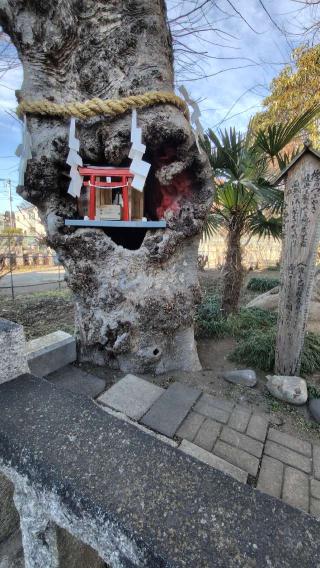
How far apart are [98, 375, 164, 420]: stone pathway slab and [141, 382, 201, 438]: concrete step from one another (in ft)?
0.18

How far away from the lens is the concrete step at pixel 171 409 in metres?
1.69

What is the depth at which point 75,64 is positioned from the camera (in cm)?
221

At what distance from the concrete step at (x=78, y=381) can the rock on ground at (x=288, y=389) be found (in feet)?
5.00

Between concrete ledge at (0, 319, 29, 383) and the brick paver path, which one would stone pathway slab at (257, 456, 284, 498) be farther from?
concrete ledge at (0, 319, 29, 383)

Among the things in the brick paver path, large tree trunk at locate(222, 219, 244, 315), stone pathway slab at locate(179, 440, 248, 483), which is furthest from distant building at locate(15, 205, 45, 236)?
stone pathway slab at locate(179, 440, 248, 483)

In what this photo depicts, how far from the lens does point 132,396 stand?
193cm

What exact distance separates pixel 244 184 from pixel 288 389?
2.29 meters

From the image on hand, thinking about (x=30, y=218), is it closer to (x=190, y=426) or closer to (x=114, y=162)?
(x=114, y=162)

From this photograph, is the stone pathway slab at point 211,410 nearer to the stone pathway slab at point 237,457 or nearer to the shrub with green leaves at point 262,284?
the stone pathway slab at point 237,457

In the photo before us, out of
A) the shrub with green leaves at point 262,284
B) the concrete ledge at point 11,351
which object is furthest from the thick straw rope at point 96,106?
the shrub with green leaves at point 262,284

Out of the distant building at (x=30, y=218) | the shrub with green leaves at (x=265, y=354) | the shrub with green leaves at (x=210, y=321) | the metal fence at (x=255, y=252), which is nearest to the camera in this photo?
the shrub with green leaves at (x=265, y=354)

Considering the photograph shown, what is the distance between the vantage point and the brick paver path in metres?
1.39

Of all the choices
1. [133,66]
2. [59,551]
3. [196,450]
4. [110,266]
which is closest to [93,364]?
[110,266]

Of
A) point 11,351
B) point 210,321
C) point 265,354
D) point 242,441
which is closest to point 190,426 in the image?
point 242,441
